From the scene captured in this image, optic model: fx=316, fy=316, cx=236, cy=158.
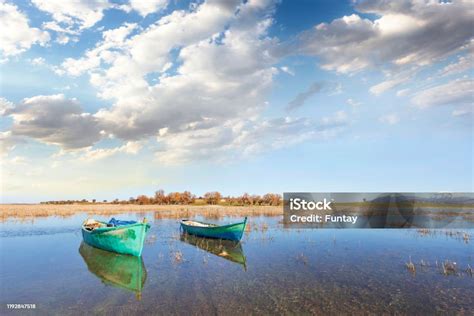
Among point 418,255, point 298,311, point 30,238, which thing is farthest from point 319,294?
point 30,238

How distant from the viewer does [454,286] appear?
49.4 ft

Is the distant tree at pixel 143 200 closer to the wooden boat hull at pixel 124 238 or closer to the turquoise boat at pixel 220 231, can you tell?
the turquoise boat at pixel 220 231

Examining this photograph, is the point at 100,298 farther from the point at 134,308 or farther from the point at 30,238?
the point at 30,238

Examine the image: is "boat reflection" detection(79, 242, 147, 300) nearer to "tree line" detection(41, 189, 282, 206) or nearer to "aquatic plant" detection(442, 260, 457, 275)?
"aquatic plant" detection(442, 260, 457, 275)

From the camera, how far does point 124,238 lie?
66.9 feet

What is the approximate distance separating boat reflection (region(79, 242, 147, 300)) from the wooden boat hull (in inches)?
18.1

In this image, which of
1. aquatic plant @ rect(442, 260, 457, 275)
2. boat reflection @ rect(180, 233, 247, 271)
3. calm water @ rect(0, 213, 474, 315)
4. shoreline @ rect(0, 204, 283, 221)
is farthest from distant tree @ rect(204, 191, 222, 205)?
aquatic plant @ rect(442, 260, 457, 275)

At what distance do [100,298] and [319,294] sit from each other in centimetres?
930

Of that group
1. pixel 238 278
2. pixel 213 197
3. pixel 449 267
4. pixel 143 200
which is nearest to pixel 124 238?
pixel 238 278

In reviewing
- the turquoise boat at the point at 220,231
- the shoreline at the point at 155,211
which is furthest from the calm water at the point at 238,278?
the shoreline at the point at 155,211

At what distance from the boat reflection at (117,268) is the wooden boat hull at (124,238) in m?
0.46

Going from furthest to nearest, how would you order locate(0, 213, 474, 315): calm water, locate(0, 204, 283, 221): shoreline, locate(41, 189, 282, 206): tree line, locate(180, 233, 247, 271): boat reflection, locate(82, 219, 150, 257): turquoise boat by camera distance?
locate(41, 189, 282, 206): tree line, locate(0, 204, 283, 221): shoreline, locate(180, 233, 247, 271): boat reflection, locate(82, 219, 150, 257): turquoise boat, locate(0, 213, 474, 315): calm water

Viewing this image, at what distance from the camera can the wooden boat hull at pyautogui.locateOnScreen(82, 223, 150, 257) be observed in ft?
65.8

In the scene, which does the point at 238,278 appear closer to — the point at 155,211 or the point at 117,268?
the point at 117,268
